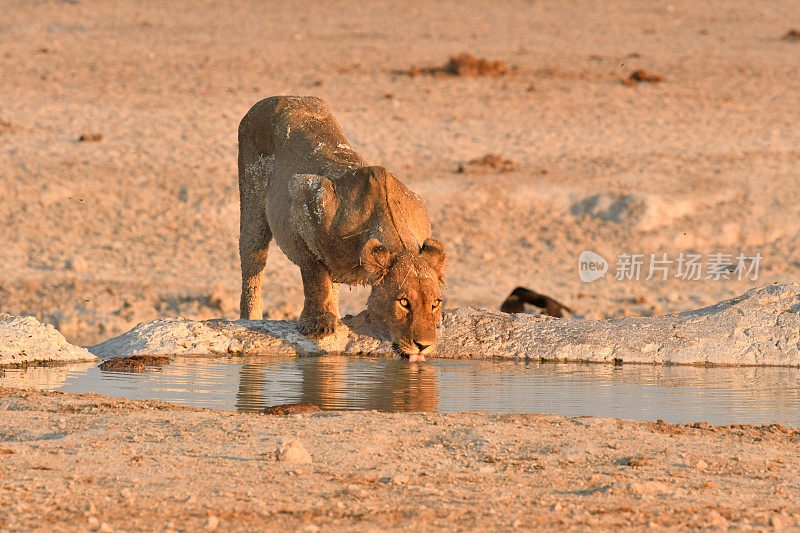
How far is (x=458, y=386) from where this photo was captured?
828 cm

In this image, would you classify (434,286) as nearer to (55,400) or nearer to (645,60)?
(55,400)

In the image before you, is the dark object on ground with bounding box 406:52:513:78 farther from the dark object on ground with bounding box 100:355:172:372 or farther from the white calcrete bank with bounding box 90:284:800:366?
the dark object on ground with bounding box 100:355:172:372

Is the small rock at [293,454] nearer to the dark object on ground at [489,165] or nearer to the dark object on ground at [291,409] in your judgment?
the dark object on ground at [291,409]

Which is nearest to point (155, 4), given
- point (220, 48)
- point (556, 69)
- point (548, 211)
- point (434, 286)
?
point (220, 48)

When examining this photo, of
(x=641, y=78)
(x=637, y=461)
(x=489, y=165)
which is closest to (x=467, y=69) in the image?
(x=641, y=78)

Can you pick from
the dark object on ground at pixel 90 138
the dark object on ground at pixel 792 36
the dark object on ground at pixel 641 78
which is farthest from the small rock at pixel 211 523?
the dark object on ground at pixel 792 36

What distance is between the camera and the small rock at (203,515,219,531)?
14.3ft

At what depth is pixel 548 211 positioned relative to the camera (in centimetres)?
1848

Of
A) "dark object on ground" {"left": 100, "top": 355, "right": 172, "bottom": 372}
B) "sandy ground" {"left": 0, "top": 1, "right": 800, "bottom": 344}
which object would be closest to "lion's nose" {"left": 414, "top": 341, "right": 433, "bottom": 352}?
"dark object on ground" {"left": 100, "top": 355, "right": 172, "bottom": 372}

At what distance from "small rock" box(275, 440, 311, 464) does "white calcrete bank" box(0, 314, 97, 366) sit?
414 cm

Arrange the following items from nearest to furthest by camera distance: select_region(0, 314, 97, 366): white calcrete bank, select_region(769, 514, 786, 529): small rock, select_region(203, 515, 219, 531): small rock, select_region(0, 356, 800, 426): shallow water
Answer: select_region(203, 515, 219, 531): small rock < select_region(769, 514, 786, 529): small rock < select_region(0, 356, 800, 426): shallow water < select_region(0, 314, 97, 366): white calcrete bank

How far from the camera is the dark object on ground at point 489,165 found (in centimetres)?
1978

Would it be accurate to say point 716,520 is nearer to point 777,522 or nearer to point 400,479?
point 777,522

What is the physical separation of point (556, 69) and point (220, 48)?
29.1 ft
